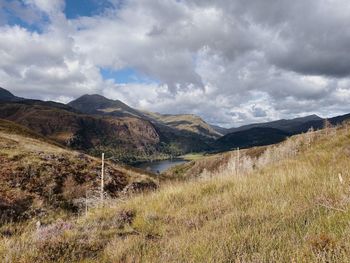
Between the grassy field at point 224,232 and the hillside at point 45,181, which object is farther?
the hillside at point 45,181

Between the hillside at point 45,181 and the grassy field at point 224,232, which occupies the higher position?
the grassy field at point 224,232

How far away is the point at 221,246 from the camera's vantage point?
4.48 meters

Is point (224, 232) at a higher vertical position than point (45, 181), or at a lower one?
higher

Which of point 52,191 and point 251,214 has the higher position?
point 251,214

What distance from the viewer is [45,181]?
2738 centimetres

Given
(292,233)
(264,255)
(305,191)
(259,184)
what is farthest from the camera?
(259,184)

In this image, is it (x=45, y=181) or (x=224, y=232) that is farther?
(x=45, y=181)

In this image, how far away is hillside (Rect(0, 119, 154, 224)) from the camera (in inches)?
820

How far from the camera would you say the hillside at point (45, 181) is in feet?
68.3

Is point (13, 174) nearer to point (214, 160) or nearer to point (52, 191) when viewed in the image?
point (52, 191)

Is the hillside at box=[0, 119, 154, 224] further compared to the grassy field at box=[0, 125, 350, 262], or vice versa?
the hillside at box=[0, 119, 154, 224]

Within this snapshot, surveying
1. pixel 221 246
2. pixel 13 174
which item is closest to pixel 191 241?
pixel 221 246

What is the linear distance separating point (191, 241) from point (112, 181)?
28861 mm

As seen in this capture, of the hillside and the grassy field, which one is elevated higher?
the grassy field
